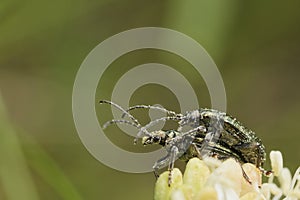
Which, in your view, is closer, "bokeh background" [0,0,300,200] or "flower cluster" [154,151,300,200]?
"flower cluster" [154,151,300,200]

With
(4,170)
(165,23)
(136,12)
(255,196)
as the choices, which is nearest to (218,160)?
(255,196)

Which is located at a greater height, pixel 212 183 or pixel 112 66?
pixel 112 66

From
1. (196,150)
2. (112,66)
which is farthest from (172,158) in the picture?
(112,66)

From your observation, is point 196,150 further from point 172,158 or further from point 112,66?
point 112,66

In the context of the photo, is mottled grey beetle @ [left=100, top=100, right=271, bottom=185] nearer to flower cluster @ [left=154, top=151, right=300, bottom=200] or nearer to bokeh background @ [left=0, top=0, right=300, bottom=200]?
flower cluster @ [left=154, top=151, right=300, bottom=200]

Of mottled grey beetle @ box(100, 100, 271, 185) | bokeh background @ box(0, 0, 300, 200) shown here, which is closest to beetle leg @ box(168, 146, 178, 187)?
mottled grey beetle @ box(100, 100, 271, 185)

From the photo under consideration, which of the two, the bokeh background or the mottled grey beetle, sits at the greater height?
the bokeh background

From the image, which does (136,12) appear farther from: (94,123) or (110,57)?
(94,123)
